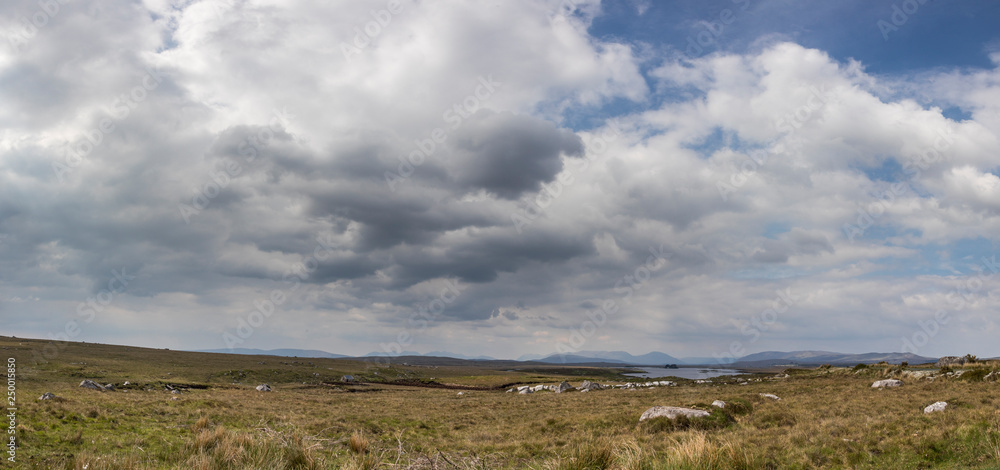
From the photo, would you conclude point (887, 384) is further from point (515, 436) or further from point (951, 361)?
point (515, 436)

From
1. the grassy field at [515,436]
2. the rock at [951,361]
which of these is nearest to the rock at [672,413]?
the grassy field at [515,436]

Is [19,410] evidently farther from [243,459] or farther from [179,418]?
[243,459]

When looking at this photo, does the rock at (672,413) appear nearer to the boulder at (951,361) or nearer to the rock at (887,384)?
the rock at (887,384)

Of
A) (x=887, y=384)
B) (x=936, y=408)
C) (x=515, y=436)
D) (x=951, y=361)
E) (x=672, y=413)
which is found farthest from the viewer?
(x=951, y=361)

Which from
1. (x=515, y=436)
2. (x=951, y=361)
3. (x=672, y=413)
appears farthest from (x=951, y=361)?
(x=515, y=436)

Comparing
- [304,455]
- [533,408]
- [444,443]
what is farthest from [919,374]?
[304,455]

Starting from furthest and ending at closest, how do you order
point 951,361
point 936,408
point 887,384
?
point 951,361 < point 887,384 < point 936,408

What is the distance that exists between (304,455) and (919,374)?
5872 cm

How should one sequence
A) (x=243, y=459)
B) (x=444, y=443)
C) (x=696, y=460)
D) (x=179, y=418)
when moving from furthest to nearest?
1. (x=179, y=418)
2. (x=444, y=443)
3. (x=243, y=459)
4. (x=696, y=460)

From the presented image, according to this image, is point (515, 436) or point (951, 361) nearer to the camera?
point (515, 436)

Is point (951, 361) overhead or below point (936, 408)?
below

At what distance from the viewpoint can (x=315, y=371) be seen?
99.0m

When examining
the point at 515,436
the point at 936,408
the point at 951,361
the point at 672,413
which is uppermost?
the point at 936,408

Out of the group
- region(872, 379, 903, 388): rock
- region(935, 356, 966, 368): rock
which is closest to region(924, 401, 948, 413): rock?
region(872, 379, 903, 388): rock
